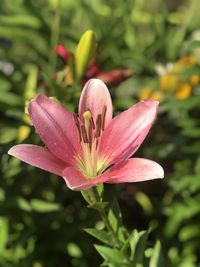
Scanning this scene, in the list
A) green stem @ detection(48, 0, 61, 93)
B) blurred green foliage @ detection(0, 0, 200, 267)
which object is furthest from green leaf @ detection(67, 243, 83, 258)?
green stem @ detection(48, 0, 61, 93)

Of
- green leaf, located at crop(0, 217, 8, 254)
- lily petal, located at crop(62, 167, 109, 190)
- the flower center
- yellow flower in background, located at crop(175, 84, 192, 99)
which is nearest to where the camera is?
lily petal, located at crop(62, 167, 109, 190)

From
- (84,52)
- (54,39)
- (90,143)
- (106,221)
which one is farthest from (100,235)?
(54,39)

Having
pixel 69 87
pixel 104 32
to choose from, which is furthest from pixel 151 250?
pixel 104 32

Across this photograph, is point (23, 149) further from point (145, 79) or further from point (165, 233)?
point (145, 79)

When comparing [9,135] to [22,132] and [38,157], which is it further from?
[38,157]

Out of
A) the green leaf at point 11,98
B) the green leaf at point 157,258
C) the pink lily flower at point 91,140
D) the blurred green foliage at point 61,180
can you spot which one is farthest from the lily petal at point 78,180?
the green leaf at point 11,98

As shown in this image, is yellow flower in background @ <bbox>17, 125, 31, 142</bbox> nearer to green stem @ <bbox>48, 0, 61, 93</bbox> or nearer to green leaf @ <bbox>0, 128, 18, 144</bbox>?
green leaf @ <bbox>0, 128, 18, 144</bbox>
